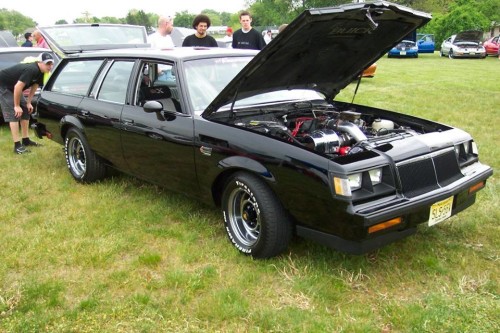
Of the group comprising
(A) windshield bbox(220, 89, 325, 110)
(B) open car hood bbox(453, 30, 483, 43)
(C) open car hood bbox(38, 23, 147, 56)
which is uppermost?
(C) open car hood bbox(38, 23, 147, 56)

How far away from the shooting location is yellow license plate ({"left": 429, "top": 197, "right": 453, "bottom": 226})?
309cm

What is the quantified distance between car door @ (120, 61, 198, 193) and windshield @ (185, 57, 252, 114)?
132mm

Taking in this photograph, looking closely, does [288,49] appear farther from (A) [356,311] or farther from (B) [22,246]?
(B) [22,246]

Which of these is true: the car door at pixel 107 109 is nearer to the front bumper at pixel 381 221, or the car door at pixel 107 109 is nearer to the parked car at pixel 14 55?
the front bumper at pixel 381 221

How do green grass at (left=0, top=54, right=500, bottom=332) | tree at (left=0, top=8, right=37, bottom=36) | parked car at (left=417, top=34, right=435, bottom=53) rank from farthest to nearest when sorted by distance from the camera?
1. tree at (left=0, top=8, right=37, bottom=36)
2. parked car at (left=417, top=34, right=435, bottom=53)
3. green grass at (left=0, top=54, right=500, bottom=332)

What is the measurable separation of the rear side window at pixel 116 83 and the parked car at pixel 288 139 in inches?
0.7

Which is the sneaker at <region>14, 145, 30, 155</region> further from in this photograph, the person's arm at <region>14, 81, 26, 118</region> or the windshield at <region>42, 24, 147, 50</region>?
the windshield at <region>42, 24, 147, 50</region>

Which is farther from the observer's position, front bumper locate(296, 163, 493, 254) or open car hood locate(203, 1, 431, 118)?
open car hood locate(203, 1, 431, 118)

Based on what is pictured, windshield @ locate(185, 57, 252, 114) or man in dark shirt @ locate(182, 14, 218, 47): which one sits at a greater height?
man in dark shirt @ locate(182, 14, 218, 47)

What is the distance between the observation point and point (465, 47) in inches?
1000

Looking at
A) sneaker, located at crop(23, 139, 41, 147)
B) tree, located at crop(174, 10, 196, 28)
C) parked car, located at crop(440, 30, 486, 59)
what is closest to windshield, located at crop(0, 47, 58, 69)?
sneaker, located at crop(23, 139, 41, 147)

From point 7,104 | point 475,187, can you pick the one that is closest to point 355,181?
point 475,187

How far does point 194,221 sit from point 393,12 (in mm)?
2364

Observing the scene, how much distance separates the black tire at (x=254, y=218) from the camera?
127 inches
